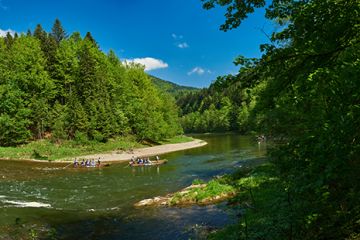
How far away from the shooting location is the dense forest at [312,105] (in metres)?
4.19

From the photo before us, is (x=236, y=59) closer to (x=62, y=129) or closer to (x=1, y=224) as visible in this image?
(x=1, y=224)

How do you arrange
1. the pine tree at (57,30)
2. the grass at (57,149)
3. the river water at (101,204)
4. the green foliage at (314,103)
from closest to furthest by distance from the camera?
the green foliage at (314,103)
the river water at (101,204)
the grass at (57,149)
the pine tree at (57,30)

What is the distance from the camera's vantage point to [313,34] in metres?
5.28

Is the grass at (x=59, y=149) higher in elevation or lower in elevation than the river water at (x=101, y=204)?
higher

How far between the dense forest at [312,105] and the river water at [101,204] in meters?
4.16

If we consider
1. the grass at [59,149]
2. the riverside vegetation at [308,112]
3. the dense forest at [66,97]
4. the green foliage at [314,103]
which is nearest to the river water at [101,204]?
the riverside vegetation at [308,112]

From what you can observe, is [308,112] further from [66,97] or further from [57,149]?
[66,97]

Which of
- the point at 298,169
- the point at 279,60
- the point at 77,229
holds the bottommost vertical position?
the point at 77,229

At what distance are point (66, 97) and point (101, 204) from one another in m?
46.2

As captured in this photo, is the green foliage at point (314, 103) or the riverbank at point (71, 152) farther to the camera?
the riverbank at point (71, 152)

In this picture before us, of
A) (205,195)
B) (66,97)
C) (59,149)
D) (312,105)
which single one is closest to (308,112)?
(312,105)

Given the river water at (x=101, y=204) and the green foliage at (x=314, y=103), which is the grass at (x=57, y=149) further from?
the green foliage at (x=314, y=103)

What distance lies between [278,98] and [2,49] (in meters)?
68.1

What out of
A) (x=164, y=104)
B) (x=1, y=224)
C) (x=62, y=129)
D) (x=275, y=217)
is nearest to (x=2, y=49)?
(x=62, y=129)
